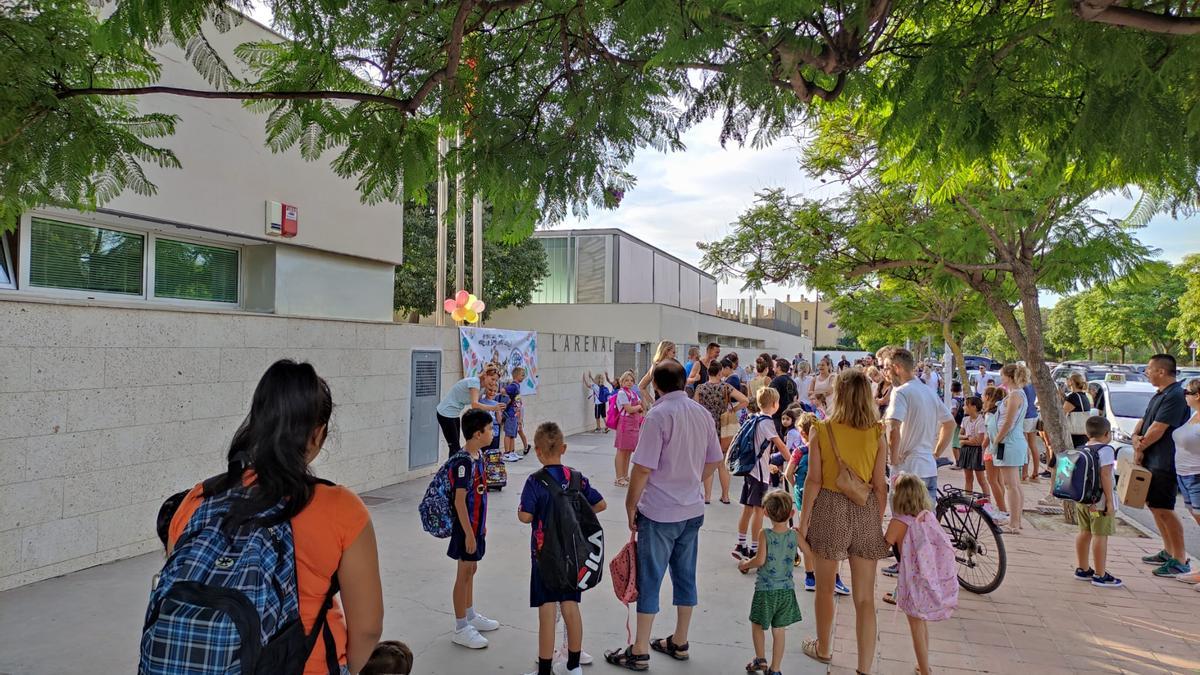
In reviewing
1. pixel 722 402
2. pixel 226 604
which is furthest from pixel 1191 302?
pixel 226 604

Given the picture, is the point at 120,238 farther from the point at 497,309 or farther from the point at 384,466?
the point at 497,309

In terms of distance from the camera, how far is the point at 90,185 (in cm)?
A: 374

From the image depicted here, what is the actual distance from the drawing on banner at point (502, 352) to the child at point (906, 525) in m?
7.76

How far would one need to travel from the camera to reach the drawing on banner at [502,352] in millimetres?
10922

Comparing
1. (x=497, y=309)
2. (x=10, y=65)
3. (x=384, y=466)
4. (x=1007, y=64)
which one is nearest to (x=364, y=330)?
(x=384, y=466)

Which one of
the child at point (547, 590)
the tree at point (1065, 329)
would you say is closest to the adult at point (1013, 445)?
the child at point (547, 590)

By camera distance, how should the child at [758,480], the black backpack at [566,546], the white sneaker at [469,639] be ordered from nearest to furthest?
the black backpack at [566,546] → the white sneaker at [469,639] → the child at [758,480]

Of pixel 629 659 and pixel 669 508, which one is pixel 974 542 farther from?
pixel 629 659

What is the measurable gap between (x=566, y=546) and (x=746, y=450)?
301 cm

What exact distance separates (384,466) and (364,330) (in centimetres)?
185

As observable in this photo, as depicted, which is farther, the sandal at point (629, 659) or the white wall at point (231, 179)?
the white wall at point (231, 179)

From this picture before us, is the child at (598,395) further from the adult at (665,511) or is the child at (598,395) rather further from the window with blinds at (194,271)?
the adult at (665,511)

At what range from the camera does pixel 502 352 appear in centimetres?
1192

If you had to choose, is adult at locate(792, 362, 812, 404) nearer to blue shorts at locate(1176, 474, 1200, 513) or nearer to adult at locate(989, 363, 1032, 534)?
adult at locate(989, 363, 1032, 534)
